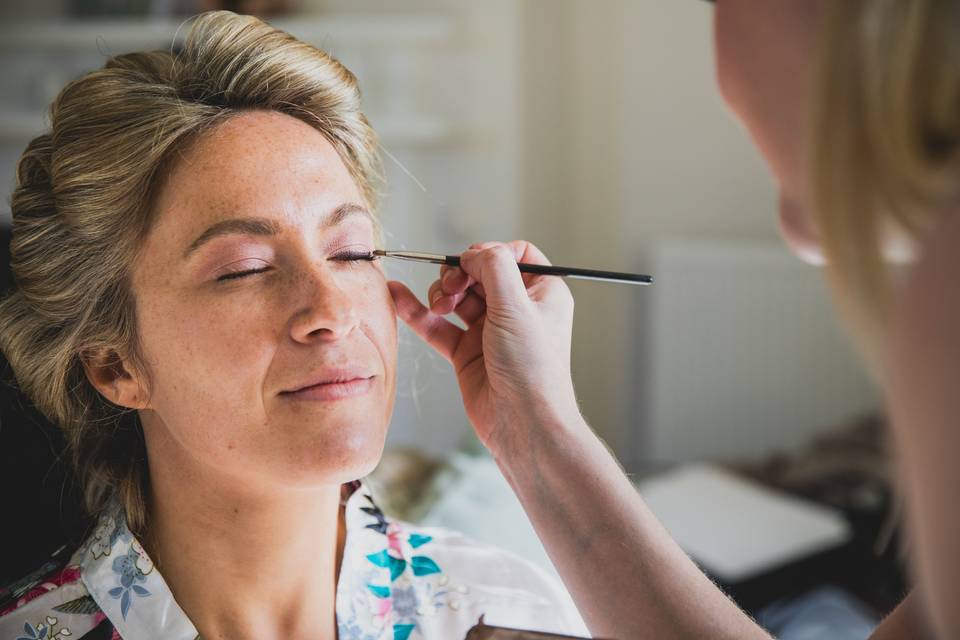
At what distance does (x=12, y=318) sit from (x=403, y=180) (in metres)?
2.12

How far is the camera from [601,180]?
330 centimetres

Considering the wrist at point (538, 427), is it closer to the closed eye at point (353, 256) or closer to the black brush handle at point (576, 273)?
the black brush handle at point (576, 273)

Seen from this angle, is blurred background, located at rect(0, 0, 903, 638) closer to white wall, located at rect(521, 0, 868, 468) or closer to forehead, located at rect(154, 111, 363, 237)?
white wall, located at rect(521, 0, 868, 468)

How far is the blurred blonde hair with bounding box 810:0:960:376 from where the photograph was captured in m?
0.55

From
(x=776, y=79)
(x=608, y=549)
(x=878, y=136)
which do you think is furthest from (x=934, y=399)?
(x=608, y=549)

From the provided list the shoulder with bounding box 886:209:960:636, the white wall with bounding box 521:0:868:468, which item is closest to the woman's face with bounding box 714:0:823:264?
the shoulder with bounding box 886:209:960:636

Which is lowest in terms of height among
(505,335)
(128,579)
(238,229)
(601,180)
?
(601,180)

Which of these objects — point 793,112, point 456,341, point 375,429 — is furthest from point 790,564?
point 793,112

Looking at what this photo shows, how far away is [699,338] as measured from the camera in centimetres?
324

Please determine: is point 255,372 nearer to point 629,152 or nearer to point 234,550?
point 234,550

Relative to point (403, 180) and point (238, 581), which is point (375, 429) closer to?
point (238, 581)

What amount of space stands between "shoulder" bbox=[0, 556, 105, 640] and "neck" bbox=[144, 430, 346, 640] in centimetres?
8

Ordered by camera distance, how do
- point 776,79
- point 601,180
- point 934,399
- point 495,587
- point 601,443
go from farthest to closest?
point 601,180 < point 495,587 < point 601,443 < point 776,79 < point 934,399

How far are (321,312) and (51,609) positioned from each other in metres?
0.43
